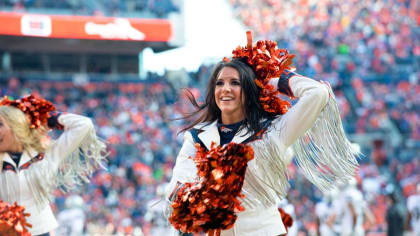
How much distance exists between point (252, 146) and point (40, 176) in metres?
1.67

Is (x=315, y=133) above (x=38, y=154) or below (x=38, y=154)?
above

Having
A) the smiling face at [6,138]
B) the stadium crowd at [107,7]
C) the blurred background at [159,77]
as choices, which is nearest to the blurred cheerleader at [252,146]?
the smiling face at [6,138]

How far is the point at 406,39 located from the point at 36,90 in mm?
10394

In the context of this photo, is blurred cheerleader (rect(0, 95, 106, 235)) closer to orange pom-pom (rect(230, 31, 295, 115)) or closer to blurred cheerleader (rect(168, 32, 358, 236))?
blurred cheerleader (rect(168, 32, 358, 236))

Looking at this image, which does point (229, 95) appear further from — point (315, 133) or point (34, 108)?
point (34, 108)

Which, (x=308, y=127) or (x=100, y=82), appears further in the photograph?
(x=100, y=82)

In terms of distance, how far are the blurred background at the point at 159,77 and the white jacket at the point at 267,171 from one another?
24.8 ft

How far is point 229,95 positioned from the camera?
2.69 meters

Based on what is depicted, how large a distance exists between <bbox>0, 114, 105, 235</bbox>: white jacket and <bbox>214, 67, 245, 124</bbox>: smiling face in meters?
1.48

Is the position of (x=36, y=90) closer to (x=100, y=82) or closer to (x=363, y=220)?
(x=100, y=82)

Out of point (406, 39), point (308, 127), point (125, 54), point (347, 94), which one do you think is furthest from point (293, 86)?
point (125, 54)

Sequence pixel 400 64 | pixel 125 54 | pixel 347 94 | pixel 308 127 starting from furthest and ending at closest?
pixel 125 54, pixel 400 64, pixel 347 94, pixel 308 127

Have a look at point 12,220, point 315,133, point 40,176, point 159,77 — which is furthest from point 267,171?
point 159,77

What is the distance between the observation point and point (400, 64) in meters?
17.1
